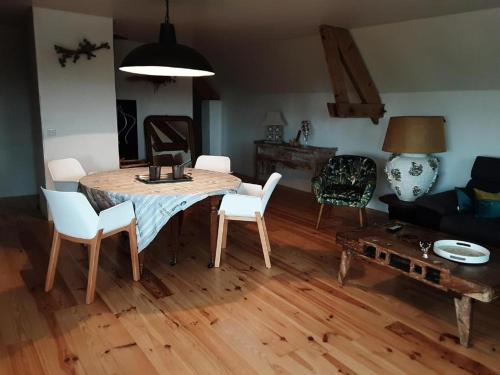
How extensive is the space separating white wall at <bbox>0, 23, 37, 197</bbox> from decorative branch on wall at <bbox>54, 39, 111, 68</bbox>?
1.35 metres

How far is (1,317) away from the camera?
7.95 ft

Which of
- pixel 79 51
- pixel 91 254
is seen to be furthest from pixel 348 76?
pixel 91 254

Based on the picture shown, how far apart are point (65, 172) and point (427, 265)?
10.4 feet

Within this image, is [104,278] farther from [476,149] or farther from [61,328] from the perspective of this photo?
[476,149]

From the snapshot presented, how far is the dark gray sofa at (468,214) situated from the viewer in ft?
10.1

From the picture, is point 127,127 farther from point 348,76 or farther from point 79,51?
point 348,76

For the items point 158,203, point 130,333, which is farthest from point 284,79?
point 130,333

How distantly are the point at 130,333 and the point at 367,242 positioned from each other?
158cm

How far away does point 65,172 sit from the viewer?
3744 millimetres

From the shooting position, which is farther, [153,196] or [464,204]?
[464,204]

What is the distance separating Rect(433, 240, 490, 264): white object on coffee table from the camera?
7.69 feet

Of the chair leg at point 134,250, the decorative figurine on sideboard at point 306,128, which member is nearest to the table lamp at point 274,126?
the decorative figurine on sideboard at point 306,128

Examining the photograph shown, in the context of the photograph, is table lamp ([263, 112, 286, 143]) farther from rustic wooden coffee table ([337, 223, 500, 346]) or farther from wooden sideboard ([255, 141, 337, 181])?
rustic wooden coffee table ([337, 223, 500, 346])

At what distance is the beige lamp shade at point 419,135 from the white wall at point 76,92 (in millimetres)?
3147
